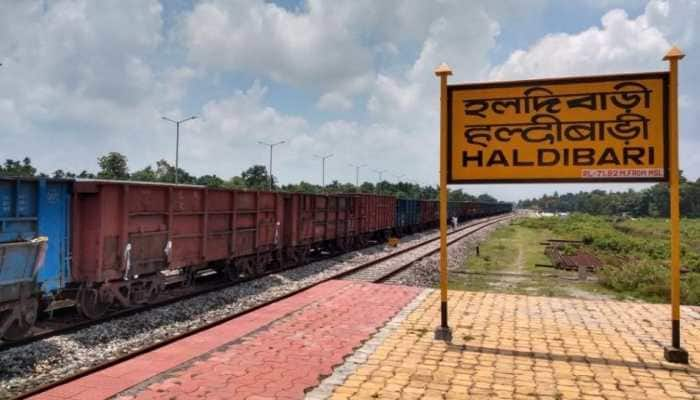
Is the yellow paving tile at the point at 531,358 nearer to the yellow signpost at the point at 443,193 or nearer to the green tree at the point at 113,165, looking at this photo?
the yellow signpost at the point at 443,193

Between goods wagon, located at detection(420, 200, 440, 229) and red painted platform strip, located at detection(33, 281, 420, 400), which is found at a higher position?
goods wagon, located at detection(420, 200, 440, 229)

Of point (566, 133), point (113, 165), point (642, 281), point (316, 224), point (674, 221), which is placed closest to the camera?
point (674, 221)

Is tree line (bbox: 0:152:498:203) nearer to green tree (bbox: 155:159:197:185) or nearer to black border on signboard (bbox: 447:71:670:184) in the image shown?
green tree (bbox: 155:159:197:185)

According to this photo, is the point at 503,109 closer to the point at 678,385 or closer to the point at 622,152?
the point at 622,152

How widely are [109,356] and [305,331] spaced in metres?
2.95

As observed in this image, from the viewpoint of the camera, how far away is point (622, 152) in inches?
282

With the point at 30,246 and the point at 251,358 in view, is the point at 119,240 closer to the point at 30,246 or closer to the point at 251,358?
the point at 30,246

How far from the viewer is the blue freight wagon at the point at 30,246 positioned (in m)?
8.11

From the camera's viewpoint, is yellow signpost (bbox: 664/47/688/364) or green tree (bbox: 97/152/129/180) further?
green tree (bbox: 97/152/129/180)

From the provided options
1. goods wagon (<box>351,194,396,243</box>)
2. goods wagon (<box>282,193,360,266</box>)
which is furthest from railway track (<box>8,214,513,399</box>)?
goods wagon (<box>351,194,396,243</box>)

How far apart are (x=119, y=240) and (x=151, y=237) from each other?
1.07m

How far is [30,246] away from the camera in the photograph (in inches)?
330

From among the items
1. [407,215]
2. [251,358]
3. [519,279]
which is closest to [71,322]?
[251,358]

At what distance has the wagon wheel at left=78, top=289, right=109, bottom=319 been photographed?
9.96 meters
